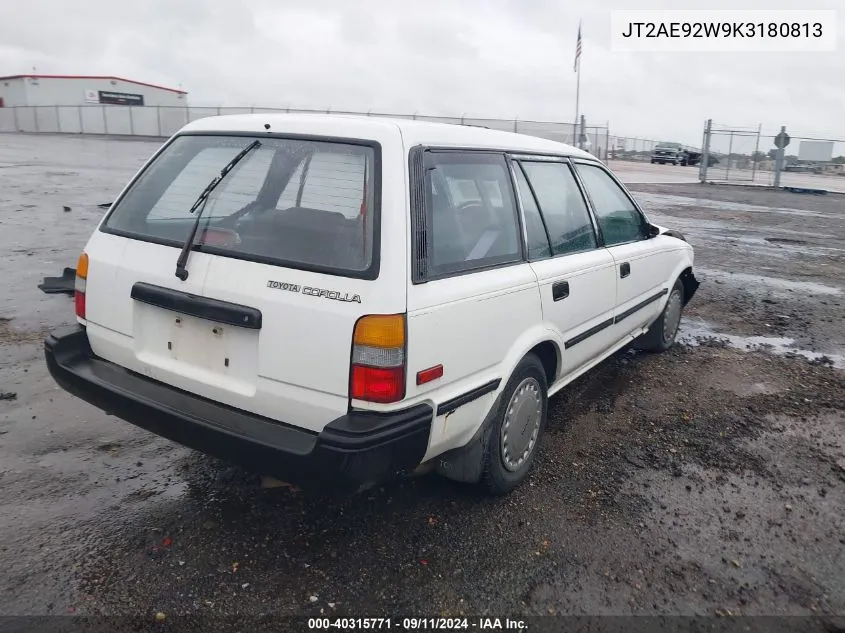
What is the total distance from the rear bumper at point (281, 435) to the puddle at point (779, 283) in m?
7.17

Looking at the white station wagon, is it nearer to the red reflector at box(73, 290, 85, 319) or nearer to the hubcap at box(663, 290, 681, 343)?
the red reflector at box(73, 290, 85, 319)

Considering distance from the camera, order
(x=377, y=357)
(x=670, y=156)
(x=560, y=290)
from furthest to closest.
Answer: (x=670, y=156) → (x=560, y=290) → (x=377, y=357)

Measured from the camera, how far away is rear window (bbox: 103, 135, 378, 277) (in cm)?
264

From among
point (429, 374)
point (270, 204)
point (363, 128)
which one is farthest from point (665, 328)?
point (270, 204)

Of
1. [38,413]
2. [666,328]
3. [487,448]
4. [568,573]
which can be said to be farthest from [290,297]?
[666,328]

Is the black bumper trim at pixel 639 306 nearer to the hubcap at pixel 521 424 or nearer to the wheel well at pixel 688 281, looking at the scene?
the wheel well at pixel 688 281

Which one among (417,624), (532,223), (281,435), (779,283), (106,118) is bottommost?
(417,624)

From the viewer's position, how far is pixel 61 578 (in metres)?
2.60

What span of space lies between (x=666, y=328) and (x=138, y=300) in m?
4.25

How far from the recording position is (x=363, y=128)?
2.77m

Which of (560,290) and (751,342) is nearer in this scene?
(560,290)

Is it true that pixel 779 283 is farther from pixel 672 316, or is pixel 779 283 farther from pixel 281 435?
pixel 281 435

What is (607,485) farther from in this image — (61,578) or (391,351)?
(61,578)

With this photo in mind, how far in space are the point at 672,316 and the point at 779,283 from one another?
3.71 meters
